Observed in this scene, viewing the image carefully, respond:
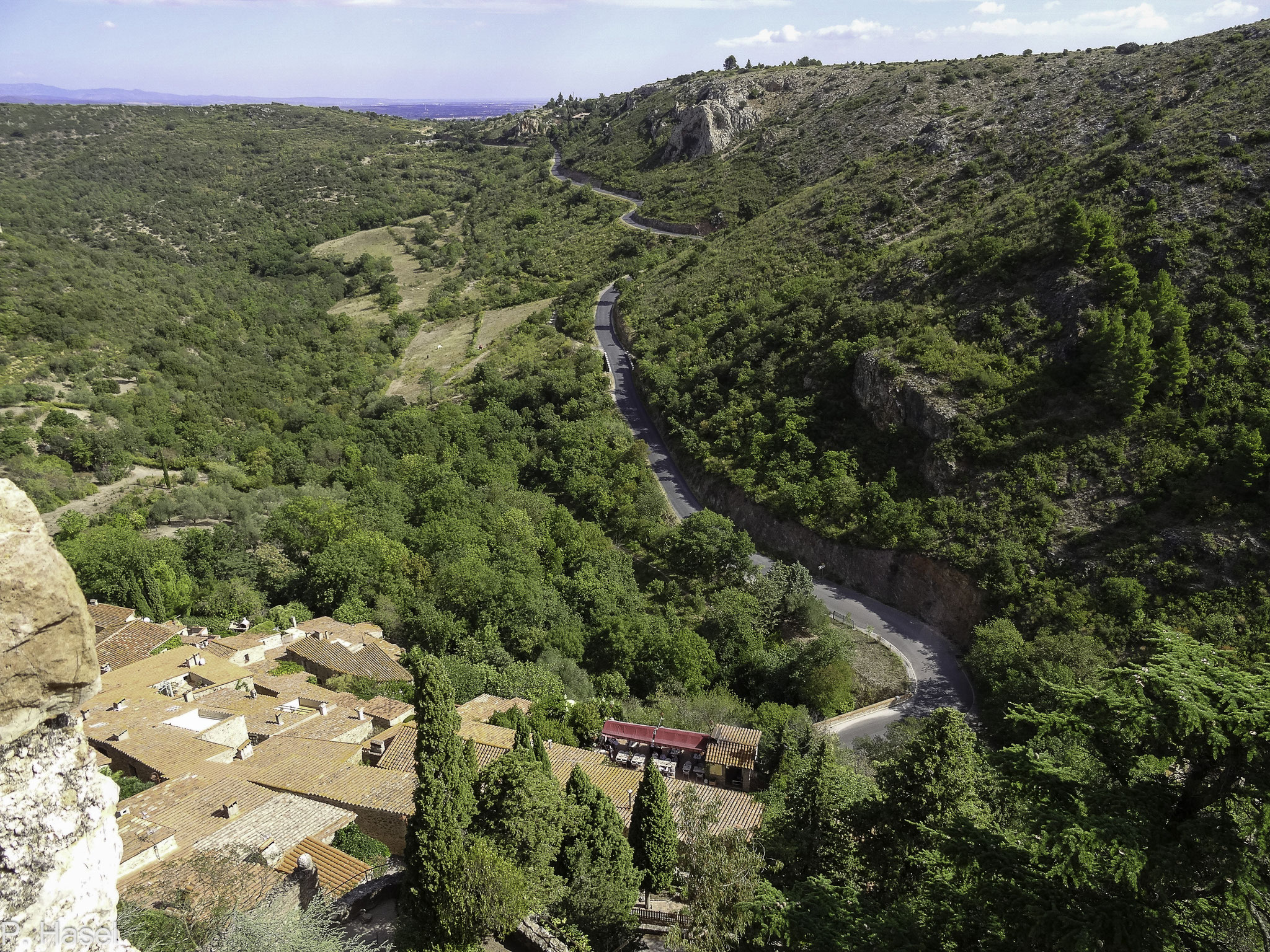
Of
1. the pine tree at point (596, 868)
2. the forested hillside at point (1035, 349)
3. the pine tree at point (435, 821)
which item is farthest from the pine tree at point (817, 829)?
the forested hillside at point (1035, 349)

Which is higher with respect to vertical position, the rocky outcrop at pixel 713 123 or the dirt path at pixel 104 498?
the rocky outcrop at pixel 713 123

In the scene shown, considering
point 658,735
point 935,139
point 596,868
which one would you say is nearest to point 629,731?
point 658,735

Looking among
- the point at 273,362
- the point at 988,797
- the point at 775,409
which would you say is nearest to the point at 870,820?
the point at 988,797

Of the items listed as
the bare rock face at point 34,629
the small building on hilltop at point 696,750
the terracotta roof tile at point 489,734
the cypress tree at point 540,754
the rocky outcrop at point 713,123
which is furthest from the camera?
the rocky outcrop at point 713,123

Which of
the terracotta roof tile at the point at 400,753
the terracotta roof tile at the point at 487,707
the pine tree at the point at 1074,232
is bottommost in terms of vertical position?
the terracotta roof tile at the point at 487,707

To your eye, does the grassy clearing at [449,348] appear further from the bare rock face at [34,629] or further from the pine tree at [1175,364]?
the bare rock face at [34,629]
